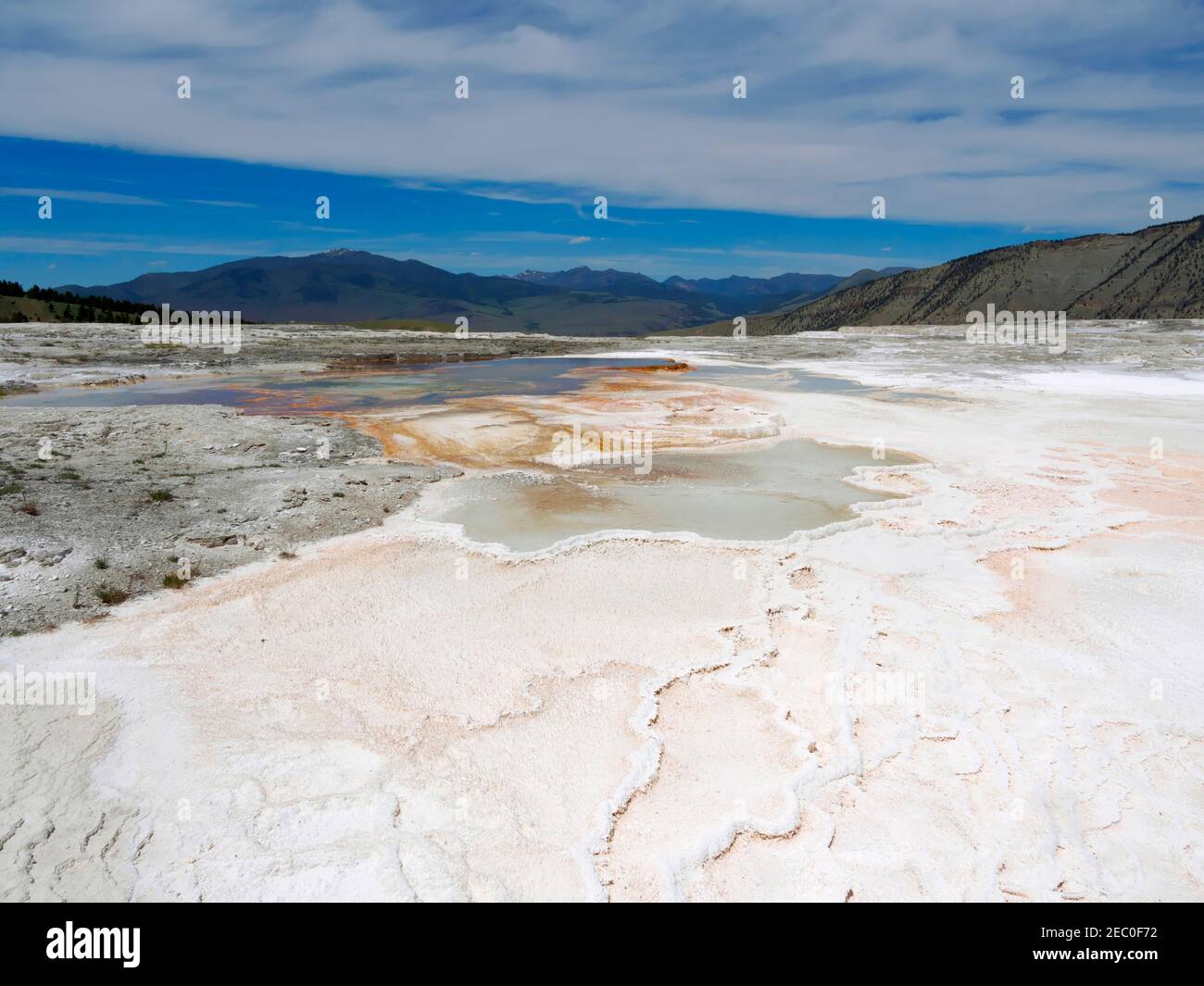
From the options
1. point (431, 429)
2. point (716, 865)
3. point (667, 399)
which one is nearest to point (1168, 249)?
point (667, 399)

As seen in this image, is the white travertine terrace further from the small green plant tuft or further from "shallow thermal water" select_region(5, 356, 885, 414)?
"shallow thermal water" select_region(5, 356, 885, 414)

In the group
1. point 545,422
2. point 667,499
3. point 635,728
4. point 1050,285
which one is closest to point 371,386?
point 545,422

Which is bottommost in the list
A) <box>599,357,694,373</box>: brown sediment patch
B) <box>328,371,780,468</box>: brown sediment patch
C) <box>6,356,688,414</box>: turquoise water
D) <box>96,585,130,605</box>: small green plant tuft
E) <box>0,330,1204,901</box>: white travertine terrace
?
<box>0,330,1204,901</box>: white travertine terrace

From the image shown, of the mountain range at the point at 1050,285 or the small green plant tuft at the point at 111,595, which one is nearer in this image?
the small green plant tuft at the point at 111,595

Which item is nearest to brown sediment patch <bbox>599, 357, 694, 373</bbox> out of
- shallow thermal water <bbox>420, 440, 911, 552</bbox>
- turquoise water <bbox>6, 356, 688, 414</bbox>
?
turquoise water <bbox>6, 356, 688, 414</bbox>

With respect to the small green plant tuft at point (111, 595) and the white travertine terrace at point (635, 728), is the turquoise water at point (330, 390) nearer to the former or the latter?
the small green plant tuft at point (111, 595)

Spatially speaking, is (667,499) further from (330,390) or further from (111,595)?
(330,390)

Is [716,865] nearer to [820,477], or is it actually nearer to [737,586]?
[737,586]

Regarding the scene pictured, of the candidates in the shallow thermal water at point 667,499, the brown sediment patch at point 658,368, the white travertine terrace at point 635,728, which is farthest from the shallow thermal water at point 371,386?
the white travertine terrace at point 635,728
